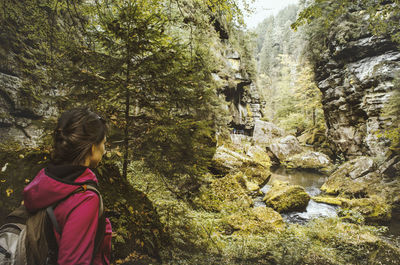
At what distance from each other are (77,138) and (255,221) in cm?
719

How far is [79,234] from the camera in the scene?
1109 millimetres

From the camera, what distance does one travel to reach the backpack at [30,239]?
1052mm

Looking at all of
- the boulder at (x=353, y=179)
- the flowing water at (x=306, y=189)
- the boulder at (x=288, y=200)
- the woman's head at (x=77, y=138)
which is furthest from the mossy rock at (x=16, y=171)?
the boulder at (x=353, y=179)

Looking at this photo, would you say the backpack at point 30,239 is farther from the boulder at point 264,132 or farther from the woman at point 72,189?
the boulder at point 264,132

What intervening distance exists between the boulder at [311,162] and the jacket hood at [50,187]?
2056cm

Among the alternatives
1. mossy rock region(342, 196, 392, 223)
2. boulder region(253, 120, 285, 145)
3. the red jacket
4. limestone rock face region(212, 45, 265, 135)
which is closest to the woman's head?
the red jacket

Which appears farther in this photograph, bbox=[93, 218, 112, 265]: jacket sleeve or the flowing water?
the flowing water

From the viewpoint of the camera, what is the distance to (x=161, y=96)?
4285 millimetres

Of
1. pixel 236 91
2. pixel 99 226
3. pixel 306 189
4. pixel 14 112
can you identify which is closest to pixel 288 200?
pixel 306 189

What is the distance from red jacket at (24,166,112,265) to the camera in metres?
1.08

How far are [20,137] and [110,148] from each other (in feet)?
16.9

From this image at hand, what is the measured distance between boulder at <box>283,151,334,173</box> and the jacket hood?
20563mm

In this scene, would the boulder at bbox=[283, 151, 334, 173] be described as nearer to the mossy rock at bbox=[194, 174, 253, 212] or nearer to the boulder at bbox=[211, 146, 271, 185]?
the boulder at bbox=[211, 146, 271, 185]

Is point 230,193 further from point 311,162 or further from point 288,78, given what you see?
point 288,78
